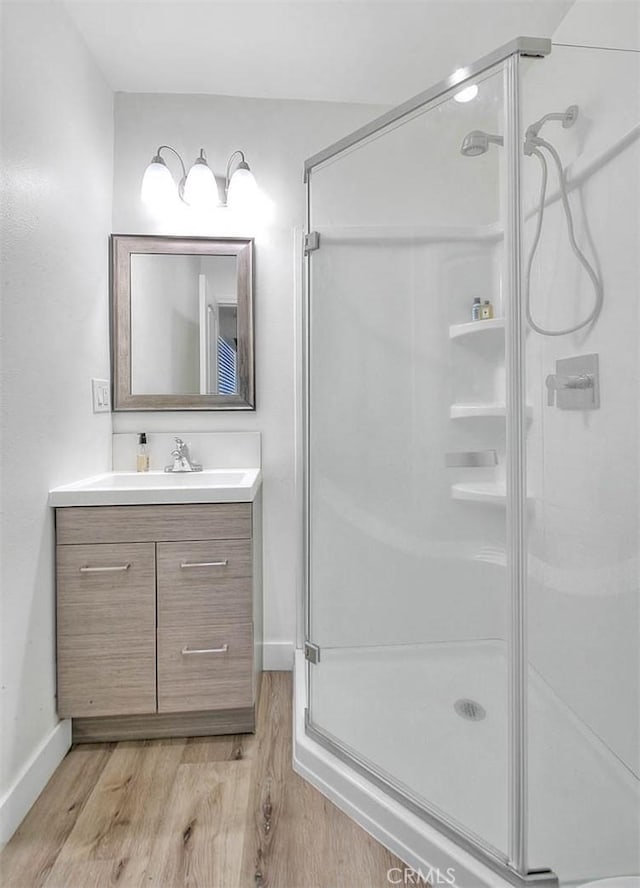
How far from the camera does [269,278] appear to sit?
89.4 inches

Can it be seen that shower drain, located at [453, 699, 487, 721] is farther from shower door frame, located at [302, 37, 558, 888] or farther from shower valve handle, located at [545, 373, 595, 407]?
shower valve handle, located at [545, 373, 595, 407]

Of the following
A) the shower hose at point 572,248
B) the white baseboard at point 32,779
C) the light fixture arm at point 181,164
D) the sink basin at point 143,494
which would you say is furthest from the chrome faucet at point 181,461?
the shower hose at point 572,248

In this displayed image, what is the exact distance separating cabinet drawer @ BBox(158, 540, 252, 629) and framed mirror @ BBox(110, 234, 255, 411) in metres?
0.72

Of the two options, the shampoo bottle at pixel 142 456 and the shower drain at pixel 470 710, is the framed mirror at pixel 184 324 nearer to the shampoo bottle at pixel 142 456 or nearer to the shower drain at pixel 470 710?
the shampoo bottle at pixel 142 456

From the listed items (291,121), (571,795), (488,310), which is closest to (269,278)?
(291,121)

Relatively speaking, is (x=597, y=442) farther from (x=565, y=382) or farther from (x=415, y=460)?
(x=415, y=460)

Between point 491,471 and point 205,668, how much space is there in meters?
1.16

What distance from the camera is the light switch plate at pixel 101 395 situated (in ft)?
6.66

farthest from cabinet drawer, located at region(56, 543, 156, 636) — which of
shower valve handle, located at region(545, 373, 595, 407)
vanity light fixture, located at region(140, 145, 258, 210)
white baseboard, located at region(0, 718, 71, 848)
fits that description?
vanity light fixture, located at region(140, 145, 258, 210)

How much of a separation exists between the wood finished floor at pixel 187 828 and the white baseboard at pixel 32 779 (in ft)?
0.09

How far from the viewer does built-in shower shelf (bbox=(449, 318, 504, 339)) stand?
1.17 m

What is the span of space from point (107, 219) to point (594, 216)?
183 cm

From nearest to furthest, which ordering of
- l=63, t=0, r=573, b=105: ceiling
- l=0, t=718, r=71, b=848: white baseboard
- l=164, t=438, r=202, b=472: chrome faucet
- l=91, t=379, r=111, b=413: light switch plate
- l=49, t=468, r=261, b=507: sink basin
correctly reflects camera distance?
l=0, t=718, r=71, b=848: white baseboard → l=49, t=468, r=261, b=507: sink basin → l=63, t=0, r=573, b=105: ceiling → l=91, t=379, r=111, b=413: light switch plate → l=164, t=438, r=202, b=472: chrome faucet

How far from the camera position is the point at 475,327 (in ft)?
4.00
